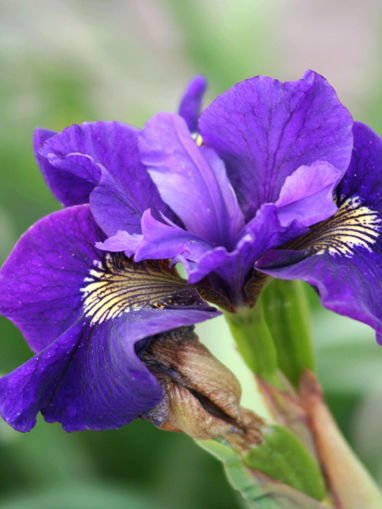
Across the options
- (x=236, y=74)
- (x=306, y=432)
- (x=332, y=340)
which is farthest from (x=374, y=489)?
(x=236, y=74)

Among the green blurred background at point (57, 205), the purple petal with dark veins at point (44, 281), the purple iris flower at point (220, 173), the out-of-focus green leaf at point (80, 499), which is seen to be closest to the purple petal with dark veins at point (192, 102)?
the purple iris flower at point (220, 173)

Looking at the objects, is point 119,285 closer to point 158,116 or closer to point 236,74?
point 158,116

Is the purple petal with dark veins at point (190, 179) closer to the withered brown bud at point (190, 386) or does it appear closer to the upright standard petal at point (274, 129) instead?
the upright standard petal at point (274, 129)

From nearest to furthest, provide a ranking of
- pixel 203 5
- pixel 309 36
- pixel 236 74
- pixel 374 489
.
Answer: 1. pixel 374 489
2. pixel 236 74
3. pixel 203 5
4. pixel 309 36

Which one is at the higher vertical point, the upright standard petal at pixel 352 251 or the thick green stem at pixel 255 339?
the upright standard petal at pixel 352 251

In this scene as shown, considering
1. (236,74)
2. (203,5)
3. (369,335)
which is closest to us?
(369,335)

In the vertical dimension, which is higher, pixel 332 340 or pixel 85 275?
pixel 85 275

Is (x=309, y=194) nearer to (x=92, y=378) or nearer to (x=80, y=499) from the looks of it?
(x=92, y=378)

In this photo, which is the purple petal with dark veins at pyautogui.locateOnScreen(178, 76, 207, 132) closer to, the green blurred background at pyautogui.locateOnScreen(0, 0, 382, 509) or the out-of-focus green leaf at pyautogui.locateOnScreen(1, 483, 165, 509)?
the green blurred background at pyautogui.locateOnScreen(0, 0, 382, 509)
